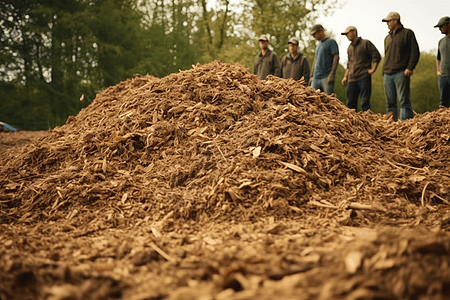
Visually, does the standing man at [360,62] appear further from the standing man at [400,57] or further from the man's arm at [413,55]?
the man's arm at [413,55]

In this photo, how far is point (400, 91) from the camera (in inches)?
252

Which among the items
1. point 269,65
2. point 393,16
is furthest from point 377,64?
point 269,65

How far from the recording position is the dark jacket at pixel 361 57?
22.6 ft

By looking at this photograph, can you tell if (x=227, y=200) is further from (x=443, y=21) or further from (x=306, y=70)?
(x=306, y=70)

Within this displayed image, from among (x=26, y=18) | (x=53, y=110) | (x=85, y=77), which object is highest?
(x=26, y=18)

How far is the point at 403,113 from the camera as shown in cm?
646

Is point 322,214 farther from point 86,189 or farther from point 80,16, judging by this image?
point 80,16

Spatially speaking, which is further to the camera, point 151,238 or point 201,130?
point 201,130

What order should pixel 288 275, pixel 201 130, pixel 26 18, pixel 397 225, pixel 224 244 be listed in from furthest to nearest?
pixel 26 18
pixel 201 130
pixel 397 225
pixel 224 244
pixel 288 275

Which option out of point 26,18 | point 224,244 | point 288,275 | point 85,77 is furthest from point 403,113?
point 26,18

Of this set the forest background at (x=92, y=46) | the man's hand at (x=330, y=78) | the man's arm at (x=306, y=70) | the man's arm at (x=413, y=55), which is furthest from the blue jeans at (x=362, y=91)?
the forest background at (x=92, y=46)

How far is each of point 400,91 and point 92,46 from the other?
15.1 meters

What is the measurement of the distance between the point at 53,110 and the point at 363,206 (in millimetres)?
17111

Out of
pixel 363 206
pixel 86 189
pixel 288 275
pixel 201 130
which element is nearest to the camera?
pixel 288 275
